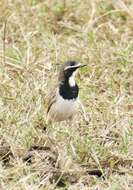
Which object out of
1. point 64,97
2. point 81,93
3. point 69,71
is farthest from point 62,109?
point 81,93

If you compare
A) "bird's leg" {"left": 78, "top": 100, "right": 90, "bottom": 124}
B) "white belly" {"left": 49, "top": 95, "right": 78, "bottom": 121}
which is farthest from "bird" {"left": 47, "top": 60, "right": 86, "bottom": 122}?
"bird's leg" {"left": 78, "top": 100, "right": 90, "bottom": 124}

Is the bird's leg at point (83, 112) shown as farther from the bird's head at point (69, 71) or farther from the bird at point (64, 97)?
the bird's head at point (69, 71)

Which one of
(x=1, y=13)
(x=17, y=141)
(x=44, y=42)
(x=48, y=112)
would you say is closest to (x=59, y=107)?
(x=48, y=112)

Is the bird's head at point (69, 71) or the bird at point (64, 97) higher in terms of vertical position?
the bird's head at point (69, 71)

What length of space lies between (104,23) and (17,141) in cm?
304

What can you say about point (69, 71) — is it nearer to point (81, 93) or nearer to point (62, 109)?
point (62, 109)

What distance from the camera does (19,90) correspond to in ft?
25.6

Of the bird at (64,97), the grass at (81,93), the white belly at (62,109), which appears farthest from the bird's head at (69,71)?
the grass at (81,93)

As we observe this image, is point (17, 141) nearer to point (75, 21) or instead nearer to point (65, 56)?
point (65, 56)

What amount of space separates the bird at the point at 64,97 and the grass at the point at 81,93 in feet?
0.30

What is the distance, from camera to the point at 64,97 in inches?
284

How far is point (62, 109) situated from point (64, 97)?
0.10m

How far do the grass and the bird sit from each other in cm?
9

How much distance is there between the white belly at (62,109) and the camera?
7148 millimetres
